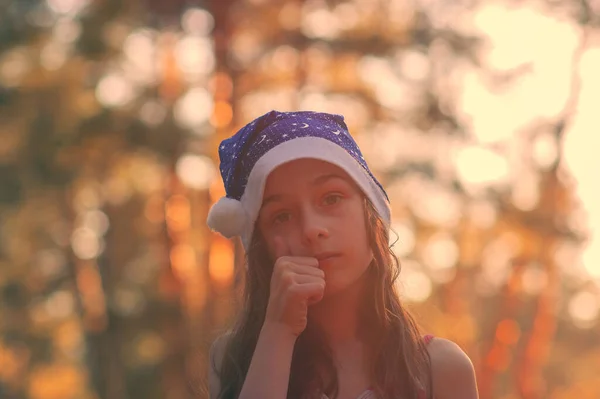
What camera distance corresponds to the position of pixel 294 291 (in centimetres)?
222

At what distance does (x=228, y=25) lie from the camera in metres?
13.5

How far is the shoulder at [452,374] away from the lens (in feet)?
7.76

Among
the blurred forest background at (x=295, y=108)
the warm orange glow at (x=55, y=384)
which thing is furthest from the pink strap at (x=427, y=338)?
the warm orange glow at (x=55, y=384)

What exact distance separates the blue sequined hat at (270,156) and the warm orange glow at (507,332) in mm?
13087

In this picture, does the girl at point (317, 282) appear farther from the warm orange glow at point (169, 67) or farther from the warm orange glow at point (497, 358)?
the warm orange glow at point (169, 67)

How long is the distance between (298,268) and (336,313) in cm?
25

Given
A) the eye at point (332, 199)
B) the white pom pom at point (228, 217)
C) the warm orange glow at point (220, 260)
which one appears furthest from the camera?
the warm orange glow at point (220, 260)

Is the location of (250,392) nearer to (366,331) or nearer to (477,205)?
(366,331)

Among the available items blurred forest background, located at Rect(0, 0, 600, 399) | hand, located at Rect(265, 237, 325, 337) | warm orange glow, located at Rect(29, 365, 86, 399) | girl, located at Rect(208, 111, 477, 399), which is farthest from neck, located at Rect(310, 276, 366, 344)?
warm orange glow, located at Rect(29, 365, 86, 399)

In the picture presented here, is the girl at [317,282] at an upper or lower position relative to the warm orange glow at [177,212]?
upper

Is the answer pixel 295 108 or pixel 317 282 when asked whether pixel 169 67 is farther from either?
pixel 317 282

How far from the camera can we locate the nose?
2.29 metres

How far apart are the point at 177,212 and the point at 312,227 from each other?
13.1 metres

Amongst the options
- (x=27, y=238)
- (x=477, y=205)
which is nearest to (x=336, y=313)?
(x=477, y=205)
